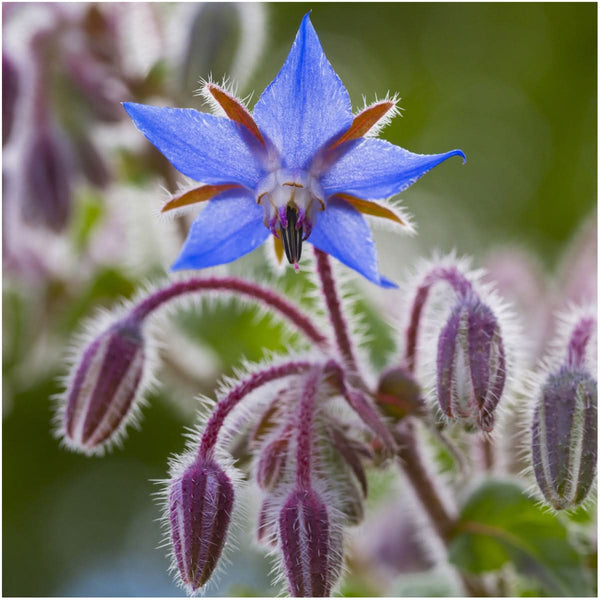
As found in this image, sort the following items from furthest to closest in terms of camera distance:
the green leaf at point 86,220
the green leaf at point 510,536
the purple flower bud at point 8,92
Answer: the green leaf at point 86,220
the purple flower bud at point 8,92
the green leaf at point 510,536

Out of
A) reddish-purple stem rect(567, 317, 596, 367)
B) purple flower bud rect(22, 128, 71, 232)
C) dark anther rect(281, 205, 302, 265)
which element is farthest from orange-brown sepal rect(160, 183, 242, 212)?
purple flower bud rect(22, 128, 71, 232)

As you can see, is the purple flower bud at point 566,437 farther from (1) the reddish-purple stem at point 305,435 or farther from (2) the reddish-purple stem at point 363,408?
(1) the reddish-purple stem at point 305,435

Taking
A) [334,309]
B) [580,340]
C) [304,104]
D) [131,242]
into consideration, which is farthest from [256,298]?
[131,242]

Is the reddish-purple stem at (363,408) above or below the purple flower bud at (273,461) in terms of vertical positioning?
above

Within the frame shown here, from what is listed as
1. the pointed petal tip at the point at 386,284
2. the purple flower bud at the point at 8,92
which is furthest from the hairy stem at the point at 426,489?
the purple flower bud at the point at 8,92

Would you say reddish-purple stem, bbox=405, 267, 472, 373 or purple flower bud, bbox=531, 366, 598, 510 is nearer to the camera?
purple flower bud, bbox=531, 366, 598, 510

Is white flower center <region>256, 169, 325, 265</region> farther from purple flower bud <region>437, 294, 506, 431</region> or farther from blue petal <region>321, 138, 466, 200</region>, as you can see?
purple flower bud <region>437, 294, 506, 431</region>
